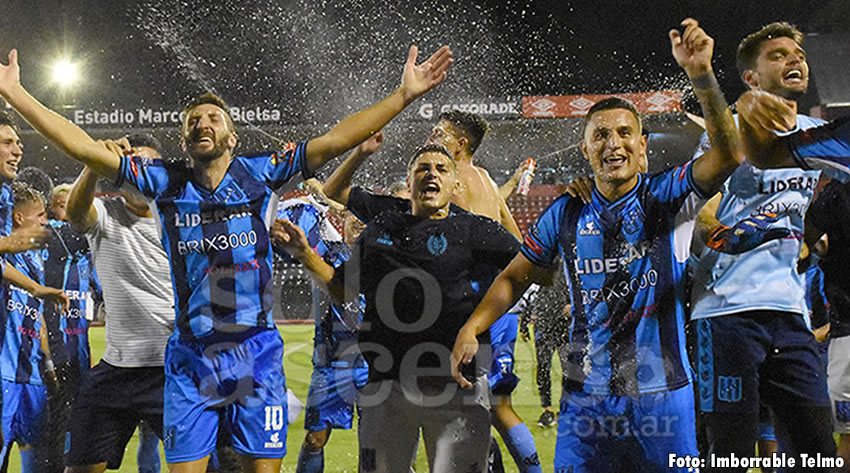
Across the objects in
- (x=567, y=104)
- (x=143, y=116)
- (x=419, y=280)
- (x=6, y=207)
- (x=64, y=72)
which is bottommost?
(x=419, y=280)

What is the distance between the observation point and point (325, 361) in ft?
14.9

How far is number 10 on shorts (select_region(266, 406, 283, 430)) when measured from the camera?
10.3 feet

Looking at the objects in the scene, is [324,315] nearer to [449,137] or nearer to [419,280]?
[449,137]

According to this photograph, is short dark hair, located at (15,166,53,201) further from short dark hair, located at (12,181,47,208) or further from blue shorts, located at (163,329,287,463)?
blue shorts, located at (163,329,287,463)

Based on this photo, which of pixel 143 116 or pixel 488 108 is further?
pixel 143 116

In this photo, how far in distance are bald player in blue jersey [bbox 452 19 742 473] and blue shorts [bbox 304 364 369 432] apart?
1.65m

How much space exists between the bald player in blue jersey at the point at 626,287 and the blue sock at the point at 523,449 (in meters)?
1.19

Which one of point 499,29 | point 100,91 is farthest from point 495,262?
point 100,91

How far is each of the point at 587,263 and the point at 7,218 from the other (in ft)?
11.2

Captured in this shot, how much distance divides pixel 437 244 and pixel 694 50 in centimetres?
133

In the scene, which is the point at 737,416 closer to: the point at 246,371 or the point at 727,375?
the point at 727,375

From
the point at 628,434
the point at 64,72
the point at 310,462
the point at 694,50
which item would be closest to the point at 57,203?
the point at 310,462

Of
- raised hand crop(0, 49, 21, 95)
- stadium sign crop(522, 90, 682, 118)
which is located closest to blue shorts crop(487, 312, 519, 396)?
raised hand crop(0, 49, 21, 95)

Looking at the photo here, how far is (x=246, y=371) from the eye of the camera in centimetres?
315
